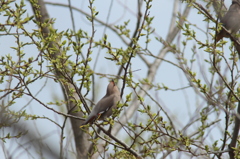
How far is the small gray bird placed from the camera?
16.9 feet

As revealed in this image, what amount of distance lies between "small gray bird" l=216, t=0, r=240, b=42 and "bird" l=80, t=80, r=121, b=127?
6.00 feet

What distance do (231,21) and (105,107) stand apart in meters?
2.33

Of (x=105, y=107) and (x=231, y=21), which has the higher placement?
(x=231, y=21)

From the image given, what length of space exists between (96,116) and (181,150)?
1155mm

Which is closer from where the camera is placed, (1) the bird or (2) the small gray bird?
(1) the bird

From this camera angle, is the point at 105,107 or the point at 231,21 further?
the point at 231,21

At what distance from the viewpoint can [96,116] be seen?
3.95 m

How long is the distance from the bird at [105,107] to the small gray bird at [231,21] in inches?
72.0

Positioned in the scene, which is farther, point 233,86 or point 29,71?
point 233,86

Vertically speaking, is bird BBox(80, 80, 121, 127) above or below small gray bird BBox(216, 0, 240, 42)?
below

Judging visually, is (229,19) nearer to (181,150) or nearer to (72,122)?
(181,150)

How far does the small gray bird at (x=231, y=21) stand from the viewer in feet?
16.9

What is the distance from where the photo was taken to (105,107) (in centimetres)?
411

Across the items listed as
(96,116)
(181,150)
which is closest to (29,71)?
(96,116)
